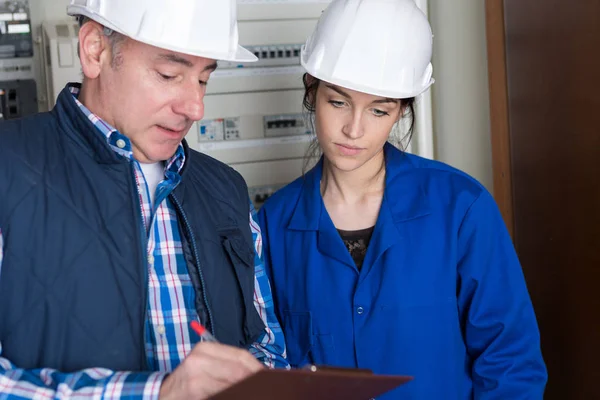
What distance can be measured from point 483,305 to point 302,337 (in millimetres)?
401

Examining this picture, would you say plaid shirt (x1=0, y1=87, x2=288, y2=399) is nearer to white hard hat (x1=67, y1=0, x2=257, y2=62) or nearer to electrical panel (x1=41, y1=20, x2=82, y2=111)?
white hard hat (x1=67, y1=0, x2=257, y2=62)

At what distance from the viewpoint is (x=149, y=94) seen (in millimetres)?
1334

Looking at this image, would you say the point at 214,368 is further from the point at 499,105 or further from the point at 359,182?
the point at 499,105

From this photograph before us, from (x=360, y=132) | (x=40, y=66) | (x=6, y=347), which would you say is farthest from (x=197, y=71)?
(x=40, y=66)

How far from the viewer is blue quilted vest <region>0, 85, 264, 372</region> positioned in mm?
1219

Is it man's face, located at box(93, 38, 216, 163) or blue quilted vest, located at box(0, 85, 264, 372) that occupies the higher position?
man's face, located at box(93, 38, 216, 163)

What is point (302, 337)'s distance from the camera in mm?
1746

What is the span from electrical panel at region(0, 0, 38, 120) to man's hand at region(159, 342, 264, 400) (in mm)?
1266

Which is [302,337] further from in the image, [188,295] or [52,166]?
[52,166]

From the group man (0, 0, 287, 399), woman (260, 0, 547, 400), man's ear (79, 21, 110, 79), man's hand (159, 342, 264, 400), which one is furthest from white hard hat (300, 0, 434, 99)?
man's hand (159, 342, 264, 400)

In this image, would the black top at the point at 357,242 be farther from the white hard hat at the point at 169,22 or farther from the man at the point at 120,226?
the white hard hat at the point at 169,22

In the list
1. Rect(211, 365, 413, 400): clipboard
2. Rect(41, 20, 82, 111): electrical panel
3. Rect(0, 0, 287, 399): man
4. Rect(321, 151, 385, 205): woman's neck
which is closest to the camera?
Rect(211, 365, 413, 400): clipboard

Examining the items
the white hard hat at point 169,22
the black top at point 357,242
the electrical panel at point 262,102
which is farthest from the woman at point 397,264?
the electrical panel at point 262,102

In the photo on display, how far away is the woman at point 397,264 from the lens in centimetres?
168
